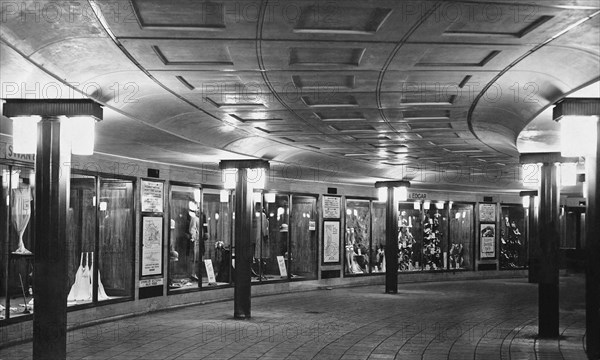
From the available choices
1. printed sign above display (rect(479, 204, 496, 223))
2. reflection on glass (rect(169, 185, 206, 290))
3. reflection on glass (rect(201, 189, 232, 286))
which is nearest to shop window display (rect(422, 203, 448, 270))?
printed sign above display (rect(479, 204, 496, 223))

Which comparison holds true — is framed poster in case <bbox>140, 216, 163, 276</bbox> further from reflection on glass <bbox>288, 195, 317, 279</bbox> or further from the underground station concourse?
reflection on glass <bbox>288, 195, 317, 279</bbox>

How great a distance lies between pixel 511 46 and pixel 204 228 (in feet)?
37.7

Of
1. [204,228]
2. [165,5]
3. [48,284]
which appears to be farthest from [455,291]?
[165,5]

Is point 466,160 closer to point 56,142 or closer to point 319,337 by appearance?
point 319,337

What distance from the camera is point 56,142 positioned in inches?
314

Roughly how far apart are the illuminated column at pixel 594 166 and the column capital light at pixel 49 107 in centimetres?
540

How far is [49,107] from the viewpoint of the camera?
7.98 m

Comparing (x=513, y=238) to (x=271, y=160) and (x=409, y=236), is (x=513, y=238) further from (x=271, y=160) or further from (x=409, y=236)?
(x=271, y=160)

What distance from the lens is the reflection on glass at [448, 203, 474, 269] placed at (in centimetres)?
2553

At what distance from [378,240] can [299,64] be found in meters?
16.1

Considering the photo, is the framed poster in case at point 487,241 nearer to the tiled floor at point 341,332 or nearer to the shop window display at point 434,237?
the shop window display at point 434,237

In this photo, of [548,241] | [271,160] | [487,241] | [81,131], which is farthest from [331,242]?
[81,131]

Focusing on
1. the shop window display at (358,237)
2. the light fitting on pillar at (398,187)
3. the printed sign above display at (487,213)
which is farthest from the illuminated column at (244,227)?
the printed sign above display at (487,213)

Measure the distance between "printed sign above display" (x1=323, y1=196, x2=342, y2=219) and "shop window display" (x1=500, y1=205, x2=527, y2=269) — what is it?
26.4ft
